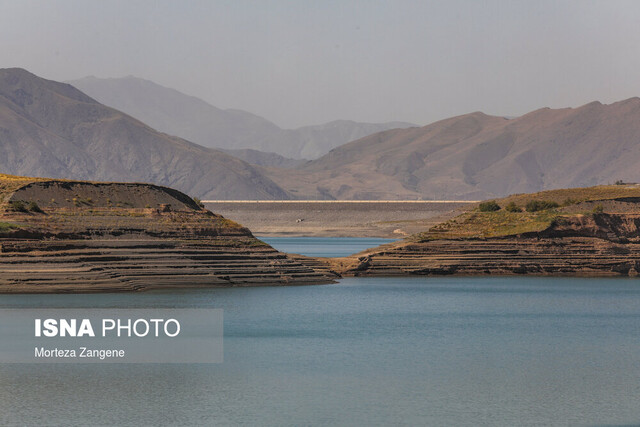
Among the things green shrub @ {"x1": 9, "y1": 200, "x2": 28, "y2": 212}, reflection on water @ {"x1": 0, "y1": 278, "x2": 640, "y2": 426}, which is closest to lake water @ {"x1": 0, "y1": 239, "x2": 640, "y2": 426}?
reflection on water @ {"x1": 0, "y1": 278, "x2": 640, "y2": 426}

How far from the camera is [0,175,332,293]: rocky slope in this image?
8644 cm

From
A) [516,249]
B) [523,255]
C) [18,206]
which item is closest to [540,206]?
[516,249]

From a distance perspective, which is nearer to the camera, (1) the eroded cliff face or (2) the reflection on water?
(2) the reflection on water

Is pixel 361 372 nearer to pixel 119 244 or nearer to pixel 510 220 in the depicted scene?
pixel 119 244

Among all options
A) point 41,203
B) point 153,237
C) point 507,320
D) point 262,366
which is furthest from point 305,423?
point 41,203

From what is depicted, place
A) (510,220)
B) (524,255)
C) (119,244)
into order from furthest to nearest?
(510,220) < (524,255) < (119,244)

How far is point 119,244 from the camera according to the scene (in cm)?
9150

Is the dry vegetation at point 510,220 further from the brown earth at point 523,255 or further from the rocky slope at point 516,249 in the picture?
the brown earth at point 523,255

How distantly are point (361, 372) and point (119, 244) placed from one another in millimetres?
41522

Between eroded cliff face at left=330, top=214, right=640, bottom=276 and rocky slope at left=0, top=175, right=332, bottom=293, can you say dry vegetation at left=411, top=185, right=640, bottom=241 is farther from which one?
rocky slope at left=0, top=175, right=332, bottom=293

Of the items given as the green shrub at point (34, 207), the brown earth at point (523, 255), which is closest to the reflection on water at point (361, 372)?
the green shrub at point (34, 207)

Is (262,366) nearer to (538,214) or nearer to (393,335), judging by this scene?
(393,335)

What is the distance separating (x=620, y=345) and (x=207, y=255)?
39.4 metres

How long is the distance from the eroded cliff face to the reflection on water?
2818 centimetres
